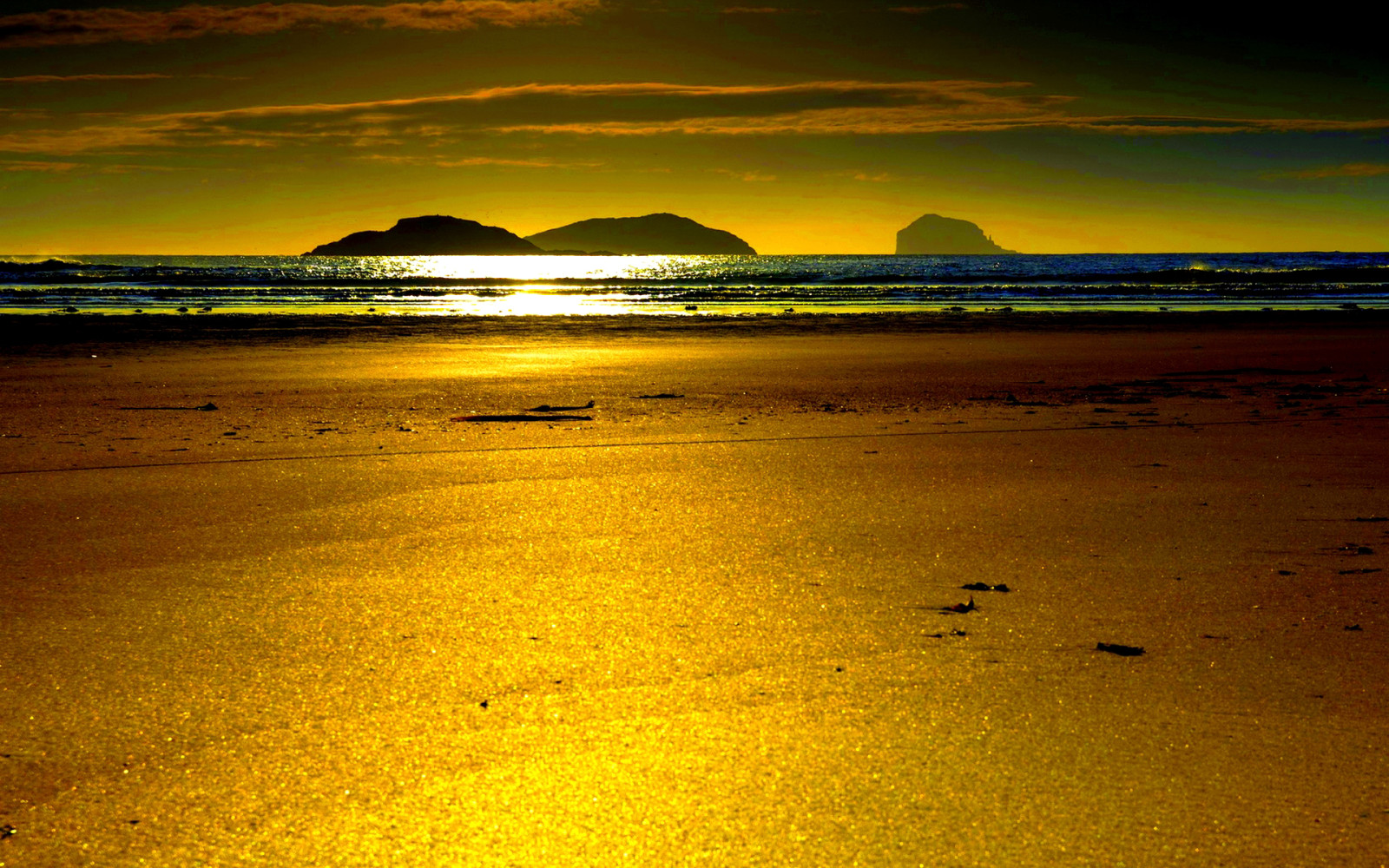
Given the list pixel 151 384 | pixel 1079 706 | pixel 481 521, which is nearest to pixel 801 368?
pixel 151 384

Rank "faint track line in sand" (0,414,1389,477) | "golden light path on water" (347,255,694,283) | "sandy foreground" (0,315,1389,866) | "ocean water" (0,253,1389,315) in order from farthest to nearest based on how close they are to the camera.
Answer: "golden light path on water" (347,255,694,283)
"ocean water" (0,253,1389,315)
"faint track line in sand" (0,414,1389,477)
"sandy foreground" (0,315,1389,866)

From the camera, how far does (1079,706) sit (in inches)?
119

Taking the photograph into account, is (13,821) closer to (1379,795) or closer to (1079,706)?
(1079,706)

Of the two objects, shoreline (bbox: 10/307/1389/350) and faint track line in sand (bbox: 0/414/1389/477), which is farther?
shoreline (bbox: 10/307/1389/350)

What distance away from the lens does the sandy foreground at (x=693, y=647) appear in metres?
2.41

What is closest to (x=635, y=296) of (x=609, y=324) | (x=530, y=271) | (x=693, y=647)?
(x=609, y=324)

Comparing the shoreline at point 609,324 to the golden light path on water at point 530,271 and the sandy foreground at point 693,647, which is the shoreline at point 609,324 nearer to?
the sandy foreground at point 693,647

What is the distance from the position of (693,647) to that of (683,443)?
437 cm

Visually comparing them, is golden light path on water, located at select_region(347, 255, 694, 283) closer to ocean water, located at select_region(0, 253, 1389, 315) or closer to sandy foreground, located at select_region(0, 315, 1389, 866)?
ocean water, located at select_region(0, 253, 1389, 315)

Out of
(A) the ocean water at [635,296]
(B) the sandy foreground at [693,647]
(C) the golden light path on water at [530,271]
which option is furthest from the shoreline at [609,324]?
(C) the golden light path on water at [530,271]

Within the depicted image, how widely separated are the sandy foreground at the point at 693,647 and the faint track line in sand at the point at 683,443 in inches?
2.8

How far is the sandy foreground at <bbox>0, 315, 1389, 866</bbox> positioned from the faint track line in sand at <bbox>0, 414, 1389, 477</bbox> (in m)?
0.07

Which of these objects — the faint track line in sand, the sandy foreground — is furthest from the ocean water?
the sandy foreground

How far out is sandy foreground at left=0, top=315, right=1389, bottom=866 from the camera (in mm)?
2408
